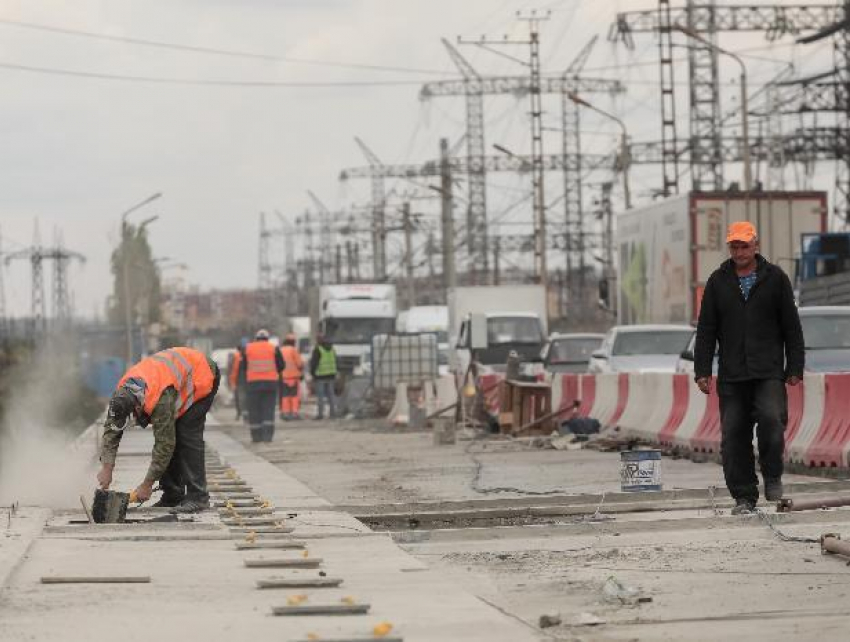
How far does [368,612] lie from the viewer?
8422 millimetres

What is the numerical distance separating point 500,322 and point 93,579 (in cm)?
3957

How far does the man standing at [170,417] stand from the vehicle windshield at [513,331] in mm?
33772

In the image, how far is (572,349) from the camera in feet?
133

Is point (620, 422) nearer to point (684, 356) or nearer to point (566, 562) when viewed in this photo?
point (684, 356)

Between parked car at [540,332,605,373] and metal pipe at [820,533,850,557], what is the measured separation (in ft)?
94.6

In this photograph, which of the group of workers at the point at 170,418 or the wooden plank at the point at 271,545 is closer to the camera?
the wooden plank at the point at 271,545

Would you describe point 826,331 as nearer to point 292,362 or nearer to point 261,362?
point 261,362

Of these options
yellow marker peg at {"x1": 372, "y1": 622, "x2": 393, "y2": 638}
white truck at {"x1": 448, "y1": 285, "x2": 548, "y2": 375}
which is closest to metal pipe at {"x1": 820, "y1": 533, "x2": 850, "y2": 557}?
yellow marker peg at {"x1": 372, "y1": 622, "x2": 393, "y2": 638}

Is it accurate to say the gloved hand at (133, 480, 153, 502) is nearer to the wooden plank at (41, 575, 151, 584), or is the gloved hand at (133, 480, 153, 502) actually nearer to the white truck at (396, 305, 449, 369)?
the wooden plank at (41, 575, 151, 584)

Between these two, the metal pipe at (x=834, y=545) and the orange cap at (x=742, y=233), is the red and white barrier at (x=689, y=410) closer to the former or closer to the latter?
the orange cap at (x=742, y=233)

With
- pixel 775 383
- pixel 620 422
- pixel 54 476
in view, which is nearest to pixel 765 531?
pixel 775 383

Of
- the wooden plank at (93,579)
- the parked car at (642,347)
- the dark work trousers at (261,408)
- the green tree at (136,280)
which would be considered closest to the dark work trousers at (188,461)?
the wooden plank at (93,579)

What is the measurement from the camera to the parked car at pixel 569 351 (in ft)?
130

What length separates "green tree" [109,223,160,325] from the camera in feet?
307
